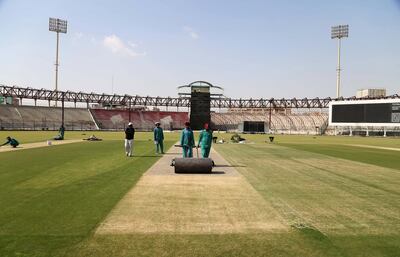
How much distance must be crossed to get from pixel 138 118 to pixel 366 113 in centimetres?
6798

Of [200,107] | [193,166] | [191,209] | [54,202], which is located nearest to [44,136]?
[200,107]

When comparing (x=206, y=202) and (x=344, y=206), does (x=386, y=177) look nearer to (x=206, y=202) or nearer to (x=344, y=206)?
(x=344, y=206)

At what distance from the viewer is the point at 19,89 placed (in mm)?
113188

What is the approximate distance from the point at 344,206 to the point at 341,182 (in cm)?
442

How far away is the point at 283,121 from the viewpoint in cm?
13275

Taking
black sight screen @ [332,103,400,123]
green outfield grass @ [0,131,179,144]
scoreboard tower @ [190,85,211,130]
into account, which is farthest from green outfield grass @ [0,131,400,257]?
black sight screen @ [332,103,400,123]

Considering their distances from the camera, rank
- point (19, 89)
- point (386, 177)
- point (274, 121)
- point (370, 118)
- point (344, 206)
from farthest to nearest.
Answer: point (274, 121) → point (19, 89) → point (370, 118) → point (386, 177) → point (344, 206)

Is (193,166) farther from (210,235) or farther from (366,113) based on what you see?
(366,113)

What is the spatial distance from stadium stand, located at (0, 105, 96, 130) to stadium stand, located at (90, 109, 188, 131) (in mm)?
3914

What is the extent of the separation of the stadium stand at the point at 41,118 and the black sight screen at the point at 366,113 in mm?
63643

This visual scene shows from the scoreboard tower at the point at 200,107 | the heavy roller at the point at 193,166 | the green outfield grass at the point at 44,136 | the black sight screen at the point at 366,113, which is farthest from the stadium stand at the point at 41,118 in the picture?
the heavy roller at the point at 193,166

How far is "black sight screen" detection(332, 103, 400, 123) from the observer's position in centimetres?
8200

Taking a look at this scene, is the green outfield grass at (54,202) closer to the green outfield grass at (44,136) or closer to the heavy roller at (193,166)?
the heavy roller at (193,166)

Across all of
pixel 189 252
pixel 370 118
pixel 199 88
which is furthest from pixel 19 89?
pixel 189 252
